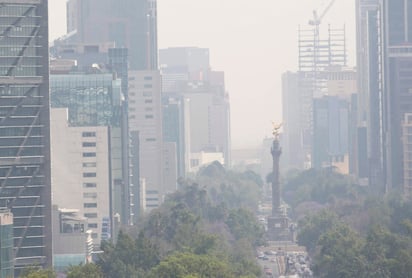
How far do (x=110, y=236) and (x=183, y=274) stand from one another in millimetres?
45340

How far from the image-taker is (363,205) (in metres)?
167

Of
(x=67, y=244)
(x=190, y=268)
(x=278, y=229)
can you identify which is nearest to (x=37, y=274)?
(x=190, y=268)

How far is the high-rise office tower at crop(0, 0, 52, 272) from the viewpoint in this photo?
102m

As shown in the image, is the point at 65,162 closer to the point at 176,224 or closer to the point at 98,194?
the point at 98,194

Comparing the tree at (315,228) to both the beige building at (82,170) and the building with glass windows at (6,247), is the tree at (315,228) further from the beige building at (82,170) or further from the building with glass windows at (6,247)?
the building with glass windows at (6,247)

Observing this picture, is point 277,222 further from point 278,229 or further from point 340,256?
point 340,256

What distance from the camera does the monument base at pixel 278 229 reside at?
178750 millimetres

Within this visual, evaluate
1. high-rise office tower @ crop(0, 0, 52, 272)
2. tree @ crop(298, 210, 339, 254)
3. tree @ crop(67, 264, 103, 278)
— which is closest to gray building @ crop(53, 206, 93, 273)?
high-rise office tower @ crop(0, 0, 52, 272)

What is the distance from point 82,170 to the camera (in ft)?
467

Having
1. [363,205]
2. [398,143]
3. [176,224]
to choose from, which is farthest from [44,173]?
[398,143]

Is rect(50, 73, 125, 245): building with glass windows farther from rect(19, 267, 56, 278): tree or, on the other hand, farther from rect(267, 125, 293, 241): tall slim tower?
rect(19, 267, 56, 278): tree

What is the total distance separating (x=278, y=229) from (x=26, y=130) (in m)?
78.5

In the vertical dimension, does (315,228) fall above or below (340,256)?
below

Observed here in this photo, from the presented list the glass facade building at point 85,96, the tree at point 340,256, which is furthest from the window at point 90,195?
the tree at point 340,256
